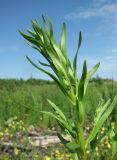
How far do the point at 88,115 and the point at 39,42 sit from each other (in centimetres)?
729

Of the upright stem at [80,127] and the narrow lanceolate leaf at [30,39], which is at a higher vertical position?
the narrow lanceolate leaf at [30,39]

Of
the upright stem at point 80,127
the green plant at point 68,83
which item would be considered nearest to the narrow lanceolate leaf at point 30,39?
the green plant at point 68,83

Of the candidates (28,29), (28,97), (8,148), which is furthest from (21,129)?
(28,29)

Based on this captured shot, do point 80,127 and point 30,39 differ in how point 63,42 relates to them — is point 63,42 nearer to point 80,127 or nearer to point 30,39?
point 30,39

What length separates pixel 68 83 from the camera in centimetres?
140

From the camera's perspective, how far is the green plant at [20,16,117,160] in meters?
1.38

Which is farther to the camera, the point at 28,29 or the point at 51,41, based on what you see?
the point at 28,29

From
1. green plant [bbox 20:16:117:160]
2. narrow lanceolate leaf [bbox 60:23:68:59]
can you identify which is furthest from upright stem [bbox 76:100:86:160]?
narrow lanceolate leaf [bbox 60:23:68:59]

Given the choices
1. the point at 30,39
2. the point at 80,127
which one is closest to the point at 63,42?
the point at 30,39

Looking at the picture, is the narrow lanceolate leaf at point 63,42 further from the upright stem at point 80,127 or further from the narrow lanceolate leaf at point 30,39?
the upright stem at point 80,127

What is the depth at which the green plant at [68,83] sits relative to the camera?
1.38 m

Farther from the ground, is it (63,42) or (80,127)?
(63,42)

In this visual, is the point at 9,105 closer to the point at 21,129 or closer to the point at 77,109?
the point at 21,129

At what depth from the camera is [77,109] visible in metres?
1.37
